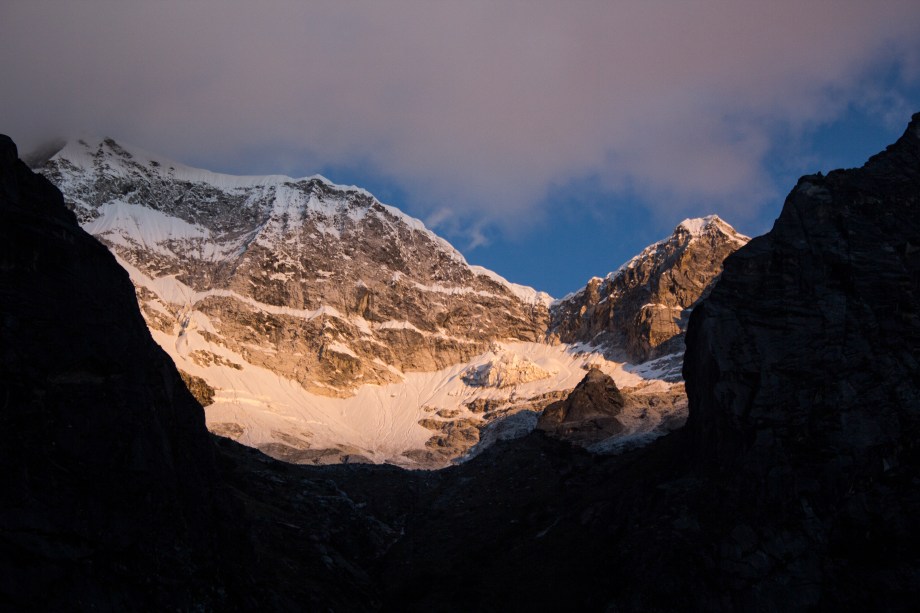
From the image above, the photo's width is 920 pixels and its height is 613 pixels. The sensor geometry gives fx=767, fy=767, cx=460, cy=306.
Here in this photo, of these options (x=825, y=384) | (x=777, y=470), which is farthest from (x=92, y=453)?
(x=825, y=384)

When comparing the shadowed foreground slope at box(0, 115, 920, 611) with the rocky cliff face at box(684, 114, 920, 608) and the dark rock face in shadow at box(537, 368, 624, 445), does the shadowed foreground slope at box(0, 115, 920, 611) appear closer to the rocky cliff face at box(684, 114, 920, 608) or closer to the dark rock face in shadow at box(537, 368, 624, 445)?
the rocky cliff face at box(684, 114, 920, 608)

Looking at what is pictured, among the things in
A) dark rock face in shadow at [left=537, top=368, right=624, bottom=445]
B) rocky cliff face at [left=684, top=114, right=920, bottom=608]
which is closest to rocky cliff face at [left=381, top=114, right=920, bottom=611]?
rocky cliff face at [left=684, top=114, right=920, bottom=608]

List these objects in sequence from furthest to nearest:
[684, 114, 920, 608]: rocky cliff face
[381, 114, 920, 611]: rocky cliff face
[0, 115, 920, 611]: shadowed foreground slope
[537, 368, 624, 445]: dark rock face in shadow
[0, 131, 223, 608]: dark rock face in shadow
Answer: [537, 368, 624, 445]: dark rock face in shadow
[381, 114, 920, 611]: rocky cliff face
[684, 114, 920, 608]: rocky cliff face
[0, 115, 920, 611]: shadowed foreground slope
[0, 131, 223, 608]: dark rock face in shadow

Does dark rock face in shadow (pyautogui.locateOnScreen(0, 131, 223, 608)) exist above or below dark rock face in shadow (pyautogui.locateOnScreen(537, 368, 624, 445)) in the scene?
below

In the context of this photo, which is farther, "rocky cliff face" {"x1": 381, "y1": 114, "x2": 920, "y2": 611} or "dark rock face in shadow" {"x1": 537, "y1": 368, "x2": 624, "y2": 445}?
"dark rock face in shadow" {"x1": 537, "y1": 368, "x2": 624, "y2": 445}

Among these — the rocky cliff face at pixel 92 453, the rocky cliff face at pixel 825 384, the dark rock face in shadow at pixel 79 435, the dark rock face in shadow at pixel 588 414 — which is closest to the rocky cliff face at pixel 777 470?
the rocky cliff face at pixel 825 384

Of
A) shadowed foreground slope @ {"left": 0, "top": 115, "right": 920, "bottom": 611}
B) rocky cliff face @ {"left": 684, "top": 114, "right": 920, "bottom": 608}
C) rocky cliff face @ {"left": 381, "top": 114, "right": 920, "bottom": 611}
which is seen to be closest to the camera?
shadowed foreground slope @ {"left": 0, "top": 115, "right": 920, "bottom": 611}

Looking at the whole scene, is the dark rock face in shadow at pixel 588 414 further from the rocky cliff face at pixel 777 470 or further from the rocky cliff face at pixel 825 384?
the rocky cliff face at pixel 825 384

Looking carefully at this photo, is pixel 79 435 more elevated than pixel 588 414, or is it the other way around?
pixel 588 414

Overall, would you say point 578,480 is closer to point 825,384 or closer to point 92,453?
point 825,384

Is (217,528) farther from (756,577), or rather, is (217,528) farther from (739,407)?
(739,407)

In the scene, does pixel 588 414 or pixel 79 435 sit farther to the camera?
pixel 588 414

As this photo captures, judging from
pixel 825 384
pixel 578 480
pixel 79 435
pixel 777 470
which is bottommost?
pixel 79 435

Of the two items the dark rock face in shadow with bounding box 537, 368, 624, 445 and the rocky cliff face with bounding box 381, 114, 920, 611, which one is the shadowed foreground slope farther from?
the dark rock face in shadow with bounding box 537, 368, 624, 445
